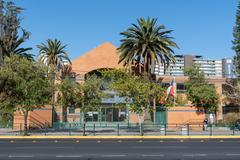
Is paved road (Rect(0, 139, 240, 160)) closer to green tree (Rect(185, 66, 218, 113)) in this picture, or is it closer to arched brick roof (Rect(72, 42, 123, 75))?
green tree (Rect(185, 66, 218, 113))

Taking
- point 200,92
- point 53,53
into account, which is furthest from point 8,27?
point 200,92

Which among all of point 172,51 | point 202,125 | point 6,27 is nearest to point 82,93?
point 202,125

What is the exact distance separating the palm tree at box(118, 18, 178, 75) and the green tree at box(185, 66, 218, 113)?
977cm

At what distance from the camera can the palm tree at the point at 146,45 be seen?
5028cm

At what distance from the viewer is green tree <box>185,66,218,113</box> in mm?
58944

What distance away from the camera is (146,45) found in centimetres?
5000

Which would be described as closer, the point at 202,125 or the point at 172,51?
the point at 202,125

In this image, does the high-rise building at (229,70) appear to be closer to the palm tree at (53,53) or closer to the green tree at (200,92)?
the green tree at (200,92)

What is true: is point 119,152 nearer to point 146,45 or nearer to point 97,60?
point 146,45

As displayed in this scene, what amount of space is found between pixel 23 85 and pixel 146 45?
19.8m

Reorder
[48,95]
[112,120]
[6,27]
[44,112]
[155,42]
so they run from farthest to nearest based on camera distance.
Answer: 1. [112,120]
2. [6,27]
3. [155,42]
4. [44,112]
5. [48,95]

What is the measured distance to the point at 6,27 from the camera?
5419 cm

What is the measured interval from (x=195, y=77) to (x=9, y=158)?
49.1 meters

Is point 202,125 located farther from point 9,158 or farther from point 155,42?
point 9,158
